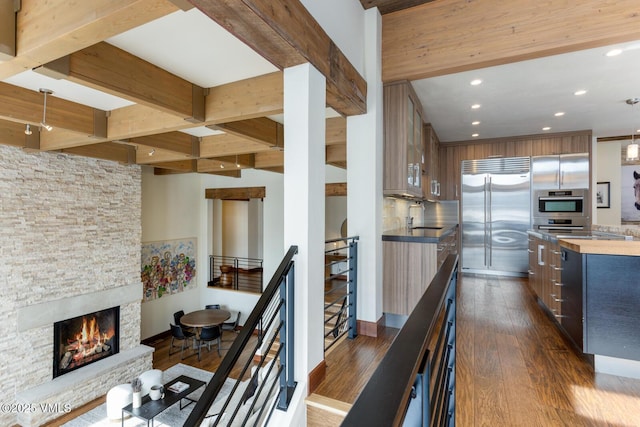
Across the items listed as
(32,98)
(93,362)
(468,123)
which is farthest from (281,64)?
(93,362)

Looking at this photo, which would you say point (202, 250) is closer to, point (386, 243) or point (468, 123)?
point (386, 243)

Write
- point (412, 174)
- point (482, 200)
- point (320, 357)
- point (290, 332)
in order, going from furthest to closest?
1. point (482, 200)
2. point (412, 174)
3. point (320, 357)
4. point (290, 332)

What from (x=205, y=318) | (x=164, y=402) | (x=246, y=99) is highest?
(x=246, y=99)

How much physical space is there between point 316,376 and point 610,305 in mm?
2332

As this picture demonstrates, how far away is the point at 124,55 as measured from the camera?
242 cm

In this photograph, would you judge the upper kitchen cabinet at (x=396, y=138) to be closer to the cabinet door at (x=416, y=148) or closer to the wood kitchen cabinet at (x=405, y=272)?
the cabinet door at (x=416, y=148)

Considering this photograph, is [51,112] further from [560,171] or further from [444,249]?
[560,171]

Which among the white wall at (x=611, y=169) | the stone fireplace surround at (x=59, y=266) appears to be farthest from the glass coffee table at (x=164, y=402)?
the white wall at (x=611, y=169)

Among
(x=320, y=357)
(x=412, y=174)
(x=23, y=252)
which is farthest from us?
(x=23, y=252)

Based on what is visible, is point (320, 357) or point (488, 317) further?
point (488, 317)

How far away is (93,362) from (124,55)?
547cm

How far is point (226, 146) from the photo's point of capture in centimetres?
481

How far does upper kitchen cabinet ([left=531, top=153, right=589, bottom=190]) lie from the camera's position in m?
5.58

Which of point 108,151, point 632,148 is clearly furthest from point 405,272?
point 108,151
